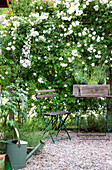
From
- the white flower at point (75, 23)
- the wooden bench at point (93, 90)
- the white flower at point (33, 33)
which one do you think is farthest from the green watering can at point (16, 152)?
the white flower at point (75, 23)

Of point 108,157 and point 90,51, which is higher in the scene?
point 90,51

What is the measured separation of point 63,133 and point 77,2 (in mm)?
2327

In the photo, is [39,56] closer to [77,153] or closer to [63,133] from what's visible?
[63,133]

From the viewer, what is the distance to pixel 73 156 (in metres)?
2.99

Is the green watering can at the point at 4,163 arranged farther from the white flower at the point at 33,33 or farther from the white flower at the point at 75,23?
the white flower at the point at 75,23

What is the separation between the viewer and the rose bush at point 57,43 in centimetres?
451

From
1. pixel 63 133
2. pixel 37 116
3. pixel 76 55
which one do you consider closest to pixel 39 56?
pixel 76 55

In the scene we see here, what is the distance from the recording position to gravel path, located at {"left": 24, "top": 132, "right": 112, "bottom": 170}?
2611 mm

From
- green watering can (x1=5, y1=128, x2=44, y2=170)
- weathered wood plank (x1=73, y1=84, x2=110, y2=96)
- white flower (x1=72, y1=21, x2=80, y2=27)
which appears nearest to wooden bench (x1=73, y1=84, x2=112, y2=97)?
weathered wood plank (x1=73, y1=84, x2=110, y2=96)

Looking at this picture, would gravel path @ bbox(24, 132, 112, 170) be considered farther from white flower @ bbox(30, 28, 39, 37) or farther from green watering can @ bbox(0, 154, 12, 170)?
white flower @ bbox(30, 28, 39, 37)

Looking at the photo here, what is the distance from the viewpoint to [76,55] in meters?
4.47

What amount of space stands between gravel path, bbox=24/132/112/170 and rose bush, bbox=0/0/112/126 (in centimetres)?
109

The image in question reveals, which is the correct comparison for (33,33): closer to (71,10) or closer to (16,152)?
(71,10)

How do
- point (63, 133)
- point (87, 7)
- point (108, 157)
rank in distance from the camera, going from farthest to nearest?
point (87, 7), point (63, 133), point (108, 157)
